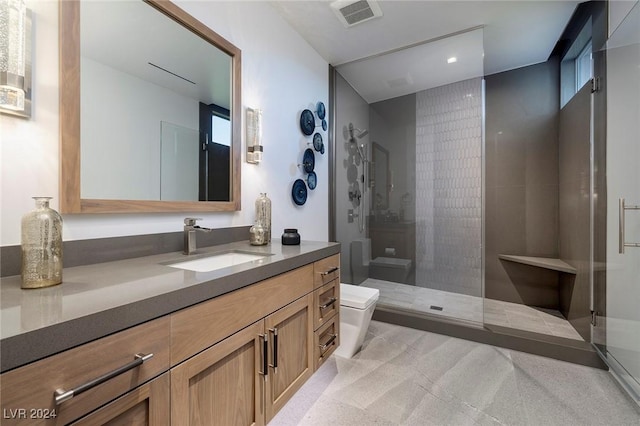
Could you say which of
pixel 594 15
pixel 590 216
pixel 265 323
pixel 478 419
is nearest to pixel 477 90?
pixel 594 15

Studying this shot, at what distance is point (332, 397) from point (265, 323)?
886mm

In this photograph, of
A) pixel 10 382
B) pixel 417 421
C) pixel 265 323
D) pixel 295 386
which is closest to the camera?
pixel 10 382

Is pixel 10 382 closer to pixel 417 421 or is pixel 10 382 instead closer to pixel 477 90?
pixel 417 421

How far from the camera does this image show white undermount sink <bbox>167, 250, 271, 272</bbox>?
4.00ft

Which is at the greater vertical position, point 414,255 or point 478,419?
point 414,255

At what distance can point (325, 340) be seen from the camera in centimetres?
154

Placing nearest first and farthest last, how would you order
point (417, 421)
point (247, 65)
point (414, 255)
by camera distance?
1. point (417, 421)
2. point (247, 65)
3. point (414, 255)

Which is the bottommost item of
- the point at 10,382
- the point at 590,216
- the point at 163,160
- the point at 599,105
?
the point at 10,382

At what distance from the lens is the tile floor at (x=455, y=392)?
1411 mm

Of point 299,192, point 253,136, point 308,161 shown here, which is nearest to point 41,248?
point 253,136

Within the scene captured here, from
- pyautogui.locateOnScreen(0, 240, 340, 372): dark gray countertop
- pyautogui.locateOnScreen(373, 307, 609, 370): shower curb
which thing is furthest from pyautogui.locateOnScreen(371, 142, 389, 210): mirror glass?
pyautogui.locateOnScreen(0, 240, 340, 372): dark gray countertop

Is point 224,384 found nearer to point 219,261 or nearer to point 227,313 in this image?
point 227,313

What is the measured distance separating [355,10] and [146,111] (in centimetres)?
169

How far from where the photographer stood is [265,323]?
105 centimetres
